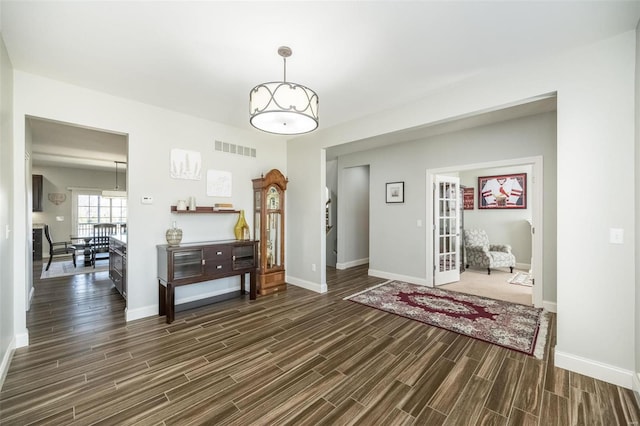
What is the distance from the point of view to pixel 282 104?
1973mm

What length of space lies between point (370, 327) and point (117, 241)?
4.16 m

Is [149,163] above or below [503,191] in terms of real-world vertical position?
above

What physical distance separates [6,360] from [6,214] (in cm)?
126

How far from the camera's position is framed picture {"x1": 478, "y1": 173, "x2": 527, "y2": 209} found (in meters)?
6.22

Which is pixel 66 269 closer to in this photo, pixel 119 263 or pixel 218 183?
pixel 119 263

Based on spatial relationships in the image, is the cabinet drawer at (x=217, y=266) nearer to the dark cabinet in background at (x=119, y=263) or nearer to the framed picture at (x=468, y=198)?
the dark cabinet in background at (x=119, y=263)

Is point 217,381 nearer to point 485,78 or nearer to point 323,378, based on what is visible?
point 323,378

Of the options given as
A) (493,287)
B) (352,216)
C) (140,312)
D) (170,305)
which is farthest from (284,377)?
(352,216)

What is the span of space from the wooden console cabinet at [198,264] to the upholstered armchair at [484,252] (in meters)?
4.83

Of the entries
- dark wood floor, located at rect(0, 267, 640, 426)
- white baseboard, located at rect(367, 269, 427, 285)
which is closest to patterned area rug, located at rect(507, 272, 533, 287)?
white baseboard, located at rect(367, 269, 427, 285)

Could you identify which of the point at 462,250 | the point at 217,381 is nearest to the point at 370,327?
the point at 217,381

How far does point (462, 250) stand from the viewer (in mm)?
6203

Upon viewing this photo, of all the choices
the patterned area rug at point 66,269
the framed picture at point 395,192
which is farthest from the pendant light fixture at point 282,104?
the patterned area rug at point 66,269

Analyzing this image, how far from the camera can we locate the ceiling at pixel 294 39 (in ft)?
6.06
